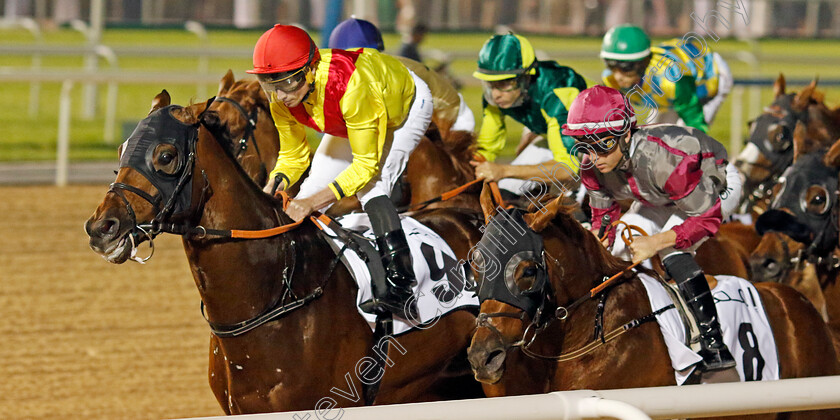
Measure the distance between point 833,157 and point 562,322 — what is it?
6.81ft

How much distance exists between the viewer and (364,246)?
3609mm

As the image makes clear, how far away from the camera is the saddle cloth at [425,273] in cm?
355

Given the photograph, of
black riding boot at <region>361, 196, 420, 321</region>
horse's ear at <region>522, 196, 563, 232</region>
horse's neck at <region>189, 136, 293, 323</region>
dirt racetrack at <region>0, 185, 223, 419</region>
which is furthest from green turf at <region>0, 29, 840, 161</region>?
horse's ear at <region>522, 196, 563, 232</region>

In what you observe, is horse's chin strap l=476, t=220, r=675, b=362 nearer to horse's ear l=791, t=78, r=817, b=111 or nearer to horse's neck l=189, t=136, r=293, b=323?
horse's neck l=189, t=136, r=293, b=323

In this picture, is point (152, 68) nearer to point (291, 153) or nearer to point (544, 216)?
point (291, 153)

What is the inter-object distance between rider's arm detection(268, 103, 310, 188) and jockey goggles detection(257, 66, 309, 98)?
1.40 ft

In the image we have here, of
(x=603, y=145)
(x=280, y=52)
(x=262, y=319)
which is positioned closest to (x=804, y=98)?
(x=603, y=145)

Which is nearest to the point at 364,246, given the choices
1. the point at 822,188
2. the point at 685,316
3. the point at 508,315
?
the point at 508,315

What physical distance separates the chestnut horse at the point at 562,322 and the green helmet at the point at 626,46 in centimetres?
208

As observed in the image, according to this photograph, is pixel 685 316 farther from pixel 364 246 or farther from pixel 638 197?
pixel 364 246

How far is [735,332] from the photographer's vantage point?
3.46m

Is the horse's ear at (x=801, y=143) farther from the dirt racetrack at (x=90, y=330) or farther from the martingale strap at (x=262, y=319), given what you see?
the dirt racetrack at (x=90, y=330)

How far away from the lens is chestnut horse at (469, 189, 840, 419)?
9.77ft

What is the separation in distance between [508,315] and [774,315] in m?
1.19
